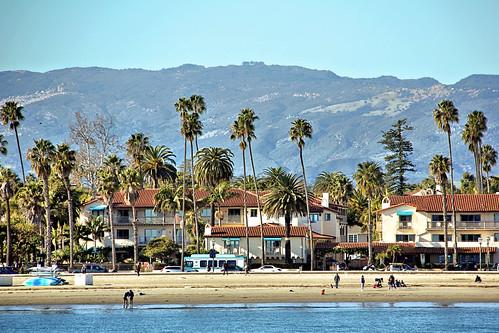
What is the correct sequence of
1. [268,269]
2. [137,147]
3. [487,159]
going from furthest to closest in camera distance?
[487,159]
[137,147]
[268,269]

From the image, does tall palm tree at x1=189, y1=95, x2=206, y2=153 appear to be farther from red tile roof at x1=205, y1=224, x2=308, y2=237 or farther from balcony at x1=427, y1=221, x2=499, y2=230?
balcony at x1=427, y1=221, x2=499, y2=230

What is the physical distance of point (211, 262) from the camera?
112312 mm

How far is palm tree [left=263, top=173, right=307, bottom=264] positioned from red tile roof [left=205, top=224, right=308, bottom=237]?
203 centimetres

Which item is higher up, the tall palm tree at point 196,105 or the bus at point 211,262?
the tall palm tree at point 196,105

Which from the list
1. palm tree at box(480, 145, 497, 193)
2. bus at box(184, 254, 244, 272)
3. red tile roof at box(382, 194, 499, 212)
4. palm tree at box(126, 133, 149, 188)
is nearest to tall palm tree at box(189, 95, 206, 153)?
bus at box(184, 254, 244, 272)

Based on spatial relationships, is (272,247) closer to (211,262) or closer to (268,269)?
(211,262)

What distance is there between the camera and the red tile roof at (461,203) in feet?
424

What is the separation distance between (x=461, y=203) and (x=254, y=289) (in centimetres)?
4736

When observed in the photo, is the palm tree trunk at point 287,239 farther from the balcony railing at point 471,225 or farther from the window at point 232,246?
the balcony railing at point 471,225

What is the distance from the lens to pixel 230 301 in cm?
8519

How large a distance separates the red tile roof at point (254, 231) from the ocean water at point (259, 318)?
133 feet

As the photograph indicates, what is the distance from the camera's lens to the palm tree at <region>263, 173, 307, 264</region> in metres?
120

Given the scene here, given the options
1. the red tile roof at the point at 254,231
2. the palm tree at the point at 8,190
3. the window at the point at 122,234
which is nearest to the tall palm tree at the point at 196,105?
the red tile roof at the point at 254,231

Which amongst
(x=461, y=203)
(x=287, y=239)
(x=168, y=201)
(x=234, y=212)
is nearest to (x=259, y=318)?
(x=287, y=239)
